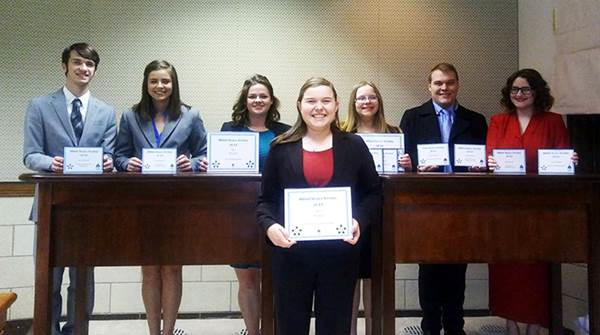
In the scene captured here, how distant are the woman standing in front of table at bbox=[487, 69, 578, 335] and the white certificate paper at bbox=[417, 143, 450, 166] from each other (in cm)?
48

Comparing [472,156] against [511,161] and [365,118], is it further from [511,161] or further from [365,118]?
[365,118]

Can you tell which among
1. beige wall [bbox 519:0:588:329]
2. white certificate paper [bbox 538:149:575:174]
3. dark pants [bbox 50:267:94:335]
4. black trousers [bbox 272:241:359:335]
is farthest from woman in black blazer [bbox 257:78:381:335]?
beige wall [bbox 519:0:588:329]

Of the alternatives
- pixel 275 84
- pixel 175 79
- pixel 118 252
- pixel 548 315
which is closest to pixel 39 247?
pixel 118 252

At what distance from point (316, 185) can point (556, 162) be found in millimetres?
1197

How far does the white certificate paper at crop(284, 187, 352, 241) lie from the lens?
56.7 inches

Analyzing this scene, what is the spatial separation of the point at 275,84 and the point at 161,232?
1736 mm

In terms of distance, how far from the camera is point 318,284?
1.52 meters

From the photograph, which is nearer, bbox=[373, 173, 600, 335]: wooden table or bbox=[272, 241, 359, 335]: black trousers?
bbox=[272, 241, 359, 335]: black trousers

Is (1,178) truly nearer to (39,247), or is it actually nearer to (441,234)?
(39,247)

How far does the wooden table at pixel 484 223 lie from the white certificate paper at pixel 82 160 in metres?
1.24

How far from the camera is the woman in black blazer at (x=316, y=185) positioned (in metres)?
1.50

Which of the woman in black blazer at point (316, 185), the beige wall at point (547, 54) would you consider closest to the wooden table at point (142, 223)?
the woman in black blazer at point (316, 185)

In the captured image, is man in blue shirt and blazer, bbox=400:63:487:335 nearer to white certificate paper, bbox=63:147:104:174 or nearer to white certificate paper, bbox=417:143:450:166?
white certificate paper, bbox=417:143:450:166

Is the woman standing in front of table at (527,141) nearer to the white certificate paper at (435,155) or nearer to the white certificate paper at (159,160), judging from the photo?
the white certificate paper at (435,155)
